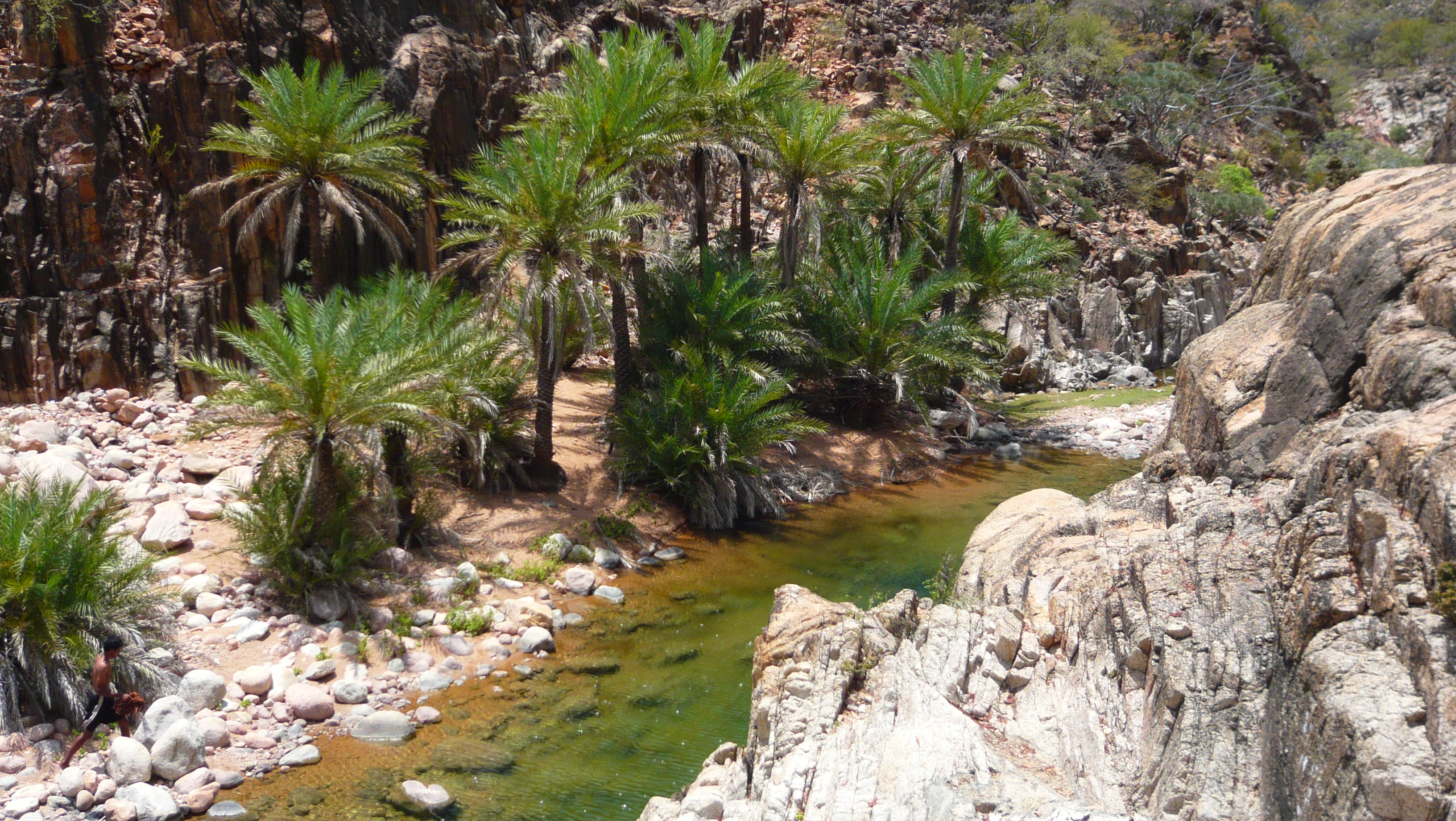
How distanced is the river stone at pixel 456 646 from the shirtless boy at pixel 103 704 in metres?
3.23

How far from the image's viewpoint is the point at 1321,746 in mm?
4754

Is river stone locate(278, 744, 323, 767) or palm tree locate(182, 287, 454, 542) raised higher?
palm tree locate(182, 287, 454, 542)

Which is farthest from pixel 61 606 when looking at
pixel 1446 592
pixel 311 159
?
pixel 1446 592

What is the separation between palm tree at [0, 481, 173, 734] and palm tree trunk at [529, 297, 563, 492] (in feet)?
20.9

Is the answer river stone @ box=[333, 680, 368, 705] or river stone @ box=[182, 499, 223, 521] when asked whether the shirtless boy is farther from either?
river stone @ box=[182, 499, 223, 521]

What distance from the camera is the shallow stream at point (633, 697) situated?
8172 millimetres

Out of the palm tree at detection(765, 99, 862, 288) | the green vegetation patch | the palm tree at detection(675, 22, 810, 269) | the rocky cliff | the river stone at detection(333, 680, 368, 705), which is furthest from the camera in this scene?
the green vegetation patch

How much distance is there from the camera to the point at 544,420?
49.0 feet

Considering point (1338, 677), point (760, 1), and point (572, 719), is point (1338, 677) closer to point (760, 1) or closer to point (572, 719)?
point (572, 719)

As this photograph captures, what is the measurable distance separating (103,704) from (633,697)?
4.93m

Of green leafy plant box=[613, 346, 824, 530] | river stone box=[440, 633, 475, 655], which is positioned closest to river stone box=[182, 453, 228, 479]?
river stone box=[440, 633, 475, 655]

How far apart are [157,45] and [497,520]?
1073 centimetres

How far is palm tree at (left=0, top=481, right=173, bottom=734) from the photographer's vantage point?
824cm

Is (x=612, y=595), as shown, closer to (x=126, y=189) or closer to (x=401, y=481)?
(x=401, y=481)
